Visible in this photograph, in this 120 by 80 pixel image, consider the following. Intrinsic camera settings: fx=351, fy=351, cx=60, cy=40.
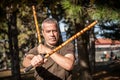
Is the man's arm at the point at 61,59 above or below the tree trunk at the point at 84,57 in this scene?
above

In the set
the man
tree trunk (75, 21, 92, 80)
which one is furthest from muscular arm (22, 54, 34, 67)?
tree trunk (75, 21, 92, 80)

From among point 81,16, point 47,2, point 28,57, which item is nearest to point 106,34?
point 47,2

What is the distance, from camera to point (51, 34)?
3.95m

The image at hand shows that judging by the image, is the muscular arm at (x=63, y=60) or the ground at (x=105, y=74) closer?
the muscular arm at (x=63, y=60)

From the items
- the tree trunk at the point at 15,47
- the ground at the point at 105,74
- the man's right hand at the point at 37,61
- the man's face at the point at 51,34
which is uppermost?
the man's face at the point at 51,34

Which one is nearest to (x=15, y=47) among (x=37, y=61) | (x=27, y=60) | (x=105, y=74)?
(x=105, y=74)

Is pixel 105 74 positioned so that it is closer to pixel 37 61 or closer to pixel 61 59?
pixel 61 59

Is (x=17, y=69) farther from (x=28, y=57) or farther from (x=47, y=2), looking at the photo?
(x=28, y=57)

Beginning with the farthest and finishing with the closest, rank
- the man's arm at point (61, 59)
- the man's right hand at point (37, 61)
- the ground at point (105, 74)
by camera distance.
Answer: the ground at point (105, 74)
the man's arm at point (61, 59)
the man's right hand at point (37, 61)

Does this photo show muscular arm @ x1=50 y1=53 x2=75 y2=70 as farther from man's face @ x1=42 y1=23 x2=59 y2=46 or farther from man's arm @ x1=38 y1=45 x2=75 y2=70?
man's face @ x1=42 y1=23 x2=59 y2=46

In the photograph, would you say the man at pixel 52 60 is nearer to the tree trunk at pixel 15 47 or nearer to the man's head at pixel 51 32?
the man's head at pixel 51 32

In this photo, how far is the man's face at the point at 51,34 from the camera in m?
3.96

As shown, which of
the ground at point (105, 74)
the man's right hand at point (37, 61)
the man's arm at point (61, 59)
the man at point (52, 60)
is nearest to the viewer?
the man's right hand at point (37, 61)

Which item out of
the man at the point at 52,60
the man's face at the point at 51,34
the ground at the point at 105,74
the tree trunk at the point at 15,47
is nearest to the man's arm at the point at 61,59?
the man at the point at 52,60
